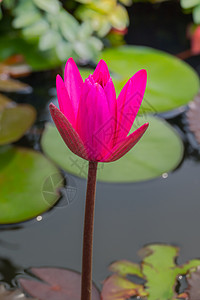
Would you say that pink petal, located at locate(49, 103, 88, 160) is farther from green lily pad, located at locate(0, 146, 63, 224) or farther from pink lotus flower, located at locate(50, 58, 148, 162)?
green lily pad, located at locate(0, 146, 63, 224)

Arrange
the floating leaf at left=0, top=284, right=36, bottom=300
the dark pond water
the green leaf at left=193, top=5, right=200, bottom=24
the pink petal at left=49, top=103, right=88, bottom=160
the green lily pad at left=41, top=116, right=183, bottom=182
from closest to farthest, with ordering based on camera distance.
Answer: the pink petal at left=49, top=103, right=88, bottom=160
the floating leaf at left=0, top=284, right=36, bottom=300
the dark pond water
the green lily pad at left=41, top=116, right=183, bottom=182
the green leaf at left=193, top=5, right=200, bottom=24

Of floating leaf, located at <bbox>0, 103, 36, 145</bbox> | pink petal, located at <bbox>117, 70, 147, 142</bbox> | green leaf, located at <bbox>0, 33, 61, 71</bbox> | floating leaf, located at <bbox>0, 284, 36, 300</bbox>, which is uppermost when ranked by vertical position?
pink petal, located at <bbox>117, 70, 147, 142</bbox>

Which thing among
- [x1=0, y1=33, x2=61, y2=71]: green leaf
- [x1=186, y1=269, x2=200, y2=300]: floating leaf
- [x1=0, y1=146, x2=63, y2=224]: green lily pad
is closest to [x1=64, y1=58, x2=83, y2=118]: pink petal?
[x1=0, y1=146, x2=63, y2=224]: green lily pad

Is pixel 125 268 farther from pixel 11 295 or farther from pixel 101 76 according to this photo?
pixel 101 76

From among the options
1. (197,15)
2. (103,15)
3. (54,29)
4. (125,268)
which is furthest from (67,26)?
(125,268)

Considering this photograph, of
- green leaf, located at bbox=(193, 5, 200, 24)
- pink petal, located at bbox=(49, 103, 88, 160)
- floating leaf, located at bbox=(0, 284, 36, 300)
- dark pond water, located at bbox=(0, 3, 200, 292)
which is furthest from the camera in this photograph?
green leaf, located at bbox=(193, 5, 200, 24)

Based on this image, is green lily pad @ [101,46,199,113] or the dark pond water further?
green lily pad @ [101,46,199,113]

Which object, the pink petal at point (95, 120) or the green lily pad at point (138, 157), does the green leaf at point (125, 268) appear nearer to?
the green lily pad at point (138, 157)
